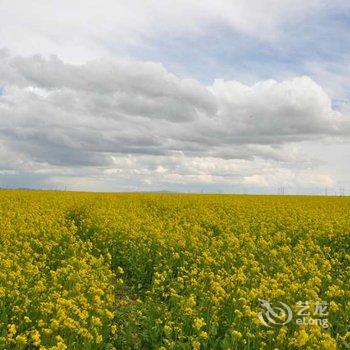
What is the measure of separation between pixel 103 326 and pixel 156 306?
1.09 meters

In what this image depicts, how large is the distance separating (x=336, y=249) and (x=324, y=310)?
861cm

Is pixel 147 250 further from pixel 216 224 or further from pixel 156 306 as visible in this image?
pixel 216 224

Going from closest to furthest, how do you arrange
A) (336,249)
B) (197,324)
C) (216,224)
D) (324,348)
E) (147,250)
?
(324,348), (197,324), (147,250), (336,249), (216,224)

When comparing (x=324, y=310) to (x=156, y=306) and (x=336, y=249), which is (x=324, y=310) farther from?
(x=336, y=249)

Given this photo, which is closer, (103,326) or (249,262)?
(103,326)

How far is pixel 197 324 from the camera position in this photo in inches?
263

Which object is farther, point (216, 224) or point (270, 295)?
point (216, 224)

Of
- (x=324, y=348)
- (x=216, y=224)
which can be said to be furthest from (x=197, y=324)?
(x=216, y=224)

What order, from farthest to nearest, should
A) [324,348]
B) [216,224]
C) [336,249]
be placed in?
[216,224] < [336,249] < [324,348]

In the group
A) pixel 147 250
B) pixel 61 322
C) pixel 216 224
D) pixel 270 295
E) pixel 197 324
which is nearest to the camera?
pixel 197 324

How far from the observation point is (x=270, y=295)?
8.50 metres

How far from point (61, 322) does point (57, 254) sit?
6506 mm

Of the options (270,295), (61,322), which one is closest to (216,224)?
(270,295)

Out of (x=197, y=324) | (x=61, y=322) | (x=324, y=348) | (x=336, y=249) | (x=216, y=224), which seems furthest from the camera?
(x=216, y=224)
